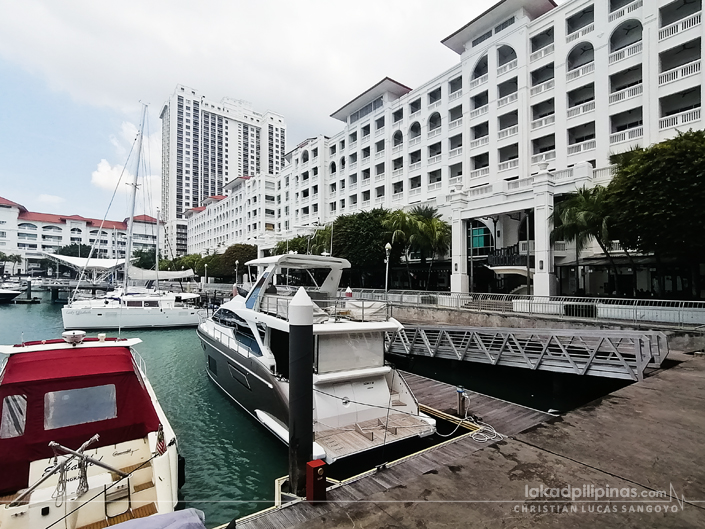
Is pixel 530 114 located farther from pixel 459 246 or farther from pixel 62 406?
pixel 62 406

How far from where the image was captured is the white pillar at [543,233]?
70.9 feet

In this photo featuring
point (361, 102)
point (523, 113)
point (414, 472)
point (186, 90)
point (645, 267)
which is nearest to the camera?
point (414, 472)

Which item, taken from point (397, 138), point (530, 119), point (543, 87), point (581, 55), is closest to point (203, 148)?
point (397, 138)

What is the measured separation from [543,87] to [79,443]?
3400 cm

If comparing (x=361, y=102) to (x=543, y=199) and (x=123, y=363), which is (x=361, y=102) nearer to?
(x=543, y=199)

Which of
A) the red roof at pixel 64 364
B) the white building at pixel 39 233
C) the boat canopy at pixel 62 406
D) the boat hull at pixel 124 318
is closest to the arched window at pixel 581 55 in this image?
the red roof at pixel 64 364

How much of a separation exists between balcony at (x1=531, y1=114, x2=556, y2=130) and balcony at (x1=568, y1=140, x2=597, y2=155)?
8.91 feet

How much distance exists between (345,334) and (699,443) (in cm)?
646

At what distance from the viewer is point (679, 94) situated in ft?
74.2

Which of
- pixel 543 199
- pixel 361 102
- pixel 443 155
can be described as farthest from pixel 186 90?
pixel 543 199

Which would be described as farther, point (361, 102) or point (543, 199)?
point (361, 102)

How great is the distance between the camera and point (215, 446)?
9.47 m

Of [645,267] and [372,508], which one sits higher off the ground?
[645,267]

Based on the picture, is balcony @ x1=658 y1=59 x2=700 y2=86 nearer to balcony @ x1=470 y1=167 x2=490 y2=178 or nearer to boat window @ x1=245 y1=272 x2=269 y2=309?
balcony @ x1=470 y1=167 x2=490 y2=178
